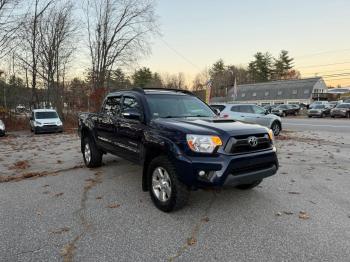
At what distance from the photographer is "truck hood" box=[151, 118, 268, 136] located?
405 cm

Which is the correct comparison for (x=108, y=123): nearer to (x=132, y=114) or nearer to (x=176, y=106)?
(x=132, y=114)

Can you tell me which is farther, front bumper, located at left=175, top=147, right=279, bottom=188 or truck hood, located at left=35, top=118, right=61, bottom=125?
truck hood, located at left=35, top=118, right=61, bottom=125

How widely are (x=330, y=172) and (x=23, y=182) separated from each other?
22.3ft

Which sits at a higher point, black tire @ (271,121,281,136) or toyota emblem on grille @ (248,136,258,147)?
toyota emblem on grille @ (248,136,258,147)

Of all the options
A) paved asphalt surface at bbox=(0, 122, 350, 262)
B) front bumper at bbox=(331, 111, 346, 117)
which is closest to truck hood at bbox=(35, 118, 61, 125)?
paved asphalt surface at bbox=(0, 122, 350, 262)

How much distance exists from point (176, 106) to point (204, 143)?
5.36ft

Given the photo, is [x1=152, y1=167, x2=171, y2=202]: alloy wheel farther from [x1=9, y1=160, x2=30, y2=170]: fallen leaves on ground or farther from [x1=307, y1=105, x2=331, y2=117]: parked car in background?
[x1=307, y1=105, x2=331, y2=117]: parked car in background

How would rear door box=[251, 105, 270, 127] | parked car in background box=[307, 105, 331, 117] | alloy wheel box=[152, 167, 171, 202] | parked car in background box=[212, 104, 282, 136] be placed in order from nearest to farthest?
alloy wheel box=[152, 167, 171, 202]
parked car in background box=[212, 104, 282, 136]
rear door box=[251, 105, 270, 127]
parked car in background box=[307, 105, 331, 117]

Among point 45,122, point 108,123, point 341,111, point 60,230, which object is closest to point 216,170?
point 60,230

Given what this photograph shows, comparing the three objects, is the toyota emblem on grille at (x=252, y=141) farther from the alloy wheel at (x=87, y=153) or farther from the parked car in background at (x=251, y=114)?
the parked car in background at (x=251, y=114)

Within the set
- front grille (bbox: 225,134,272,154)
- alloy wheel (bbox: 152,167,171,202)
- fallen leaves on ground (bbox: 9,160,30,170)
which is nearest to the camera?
front grille (bbox: 225,134,272,154)

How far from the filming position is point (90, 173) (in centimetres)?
692

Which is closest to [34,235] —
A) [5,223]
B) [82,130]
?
[5,223]

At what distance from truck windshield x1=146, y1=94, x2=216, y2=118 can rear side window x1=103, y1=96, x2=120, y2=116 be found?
40.8 inches
